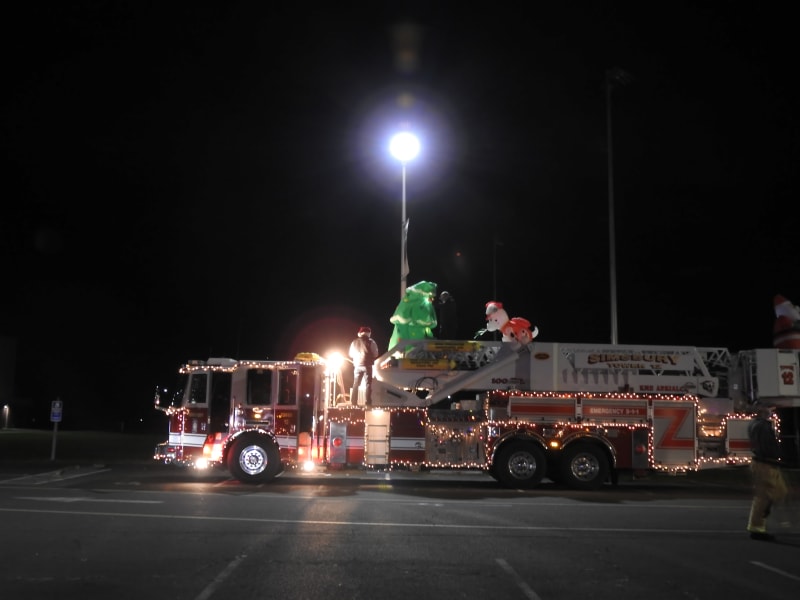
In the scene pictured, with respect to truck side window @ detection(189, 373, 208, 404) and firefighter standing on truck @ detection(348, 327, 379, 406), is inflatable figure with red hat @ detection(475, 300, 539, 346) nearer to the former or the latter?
firefighter standing on truck @ detection(348, 327, 379, 406)

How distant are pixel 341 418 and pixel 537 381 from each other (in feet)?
13.5

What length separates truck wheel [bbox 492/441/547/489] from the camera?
16.1 m

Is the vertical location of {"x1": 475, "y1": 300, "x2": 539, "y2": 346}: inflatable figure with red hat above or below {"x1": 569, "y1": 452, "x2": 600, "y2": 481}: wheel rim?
above

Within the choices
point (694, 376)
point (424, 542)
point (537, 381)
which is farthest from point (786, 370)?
point (424, 542)

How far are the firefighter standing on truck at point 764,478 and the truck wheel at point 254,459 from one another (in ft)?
30.8

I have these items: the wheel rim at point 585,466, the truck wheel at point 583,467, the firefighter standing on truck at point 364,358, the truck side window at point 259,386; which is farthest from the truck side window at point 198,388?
the wheel rim at point 585,466

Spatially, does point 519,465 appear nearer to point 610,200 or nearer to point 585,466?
point 585,466

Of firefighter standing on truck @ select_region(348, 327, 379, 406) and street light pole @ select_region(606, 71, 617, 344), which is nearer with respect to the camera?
firefighter standing on truck @ select_region(348, 327, 379, 406)

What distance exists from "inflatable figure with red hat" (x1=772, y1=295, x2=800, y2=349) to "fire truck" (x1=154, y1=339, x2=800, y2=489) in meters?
0.49

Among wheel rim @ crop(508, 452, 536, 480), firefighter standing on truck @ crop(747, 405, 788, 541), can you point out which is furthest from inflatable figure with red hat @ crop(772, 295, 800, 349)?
firefighter standing on truck @ crop(747, 405, 788, 541)

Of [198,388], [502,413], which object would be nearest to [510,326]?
[502,413]

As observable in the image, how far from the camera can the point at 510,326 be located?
16.9m

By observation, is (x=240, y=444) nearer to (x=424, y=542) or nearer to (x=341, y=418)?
(x=341, y=418)

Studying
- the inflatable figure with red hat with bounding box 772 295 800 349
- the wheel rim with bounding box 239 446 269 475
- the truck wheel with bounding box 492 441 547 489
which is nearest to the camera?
the truck wheel with bounding box 492 441 547 489
